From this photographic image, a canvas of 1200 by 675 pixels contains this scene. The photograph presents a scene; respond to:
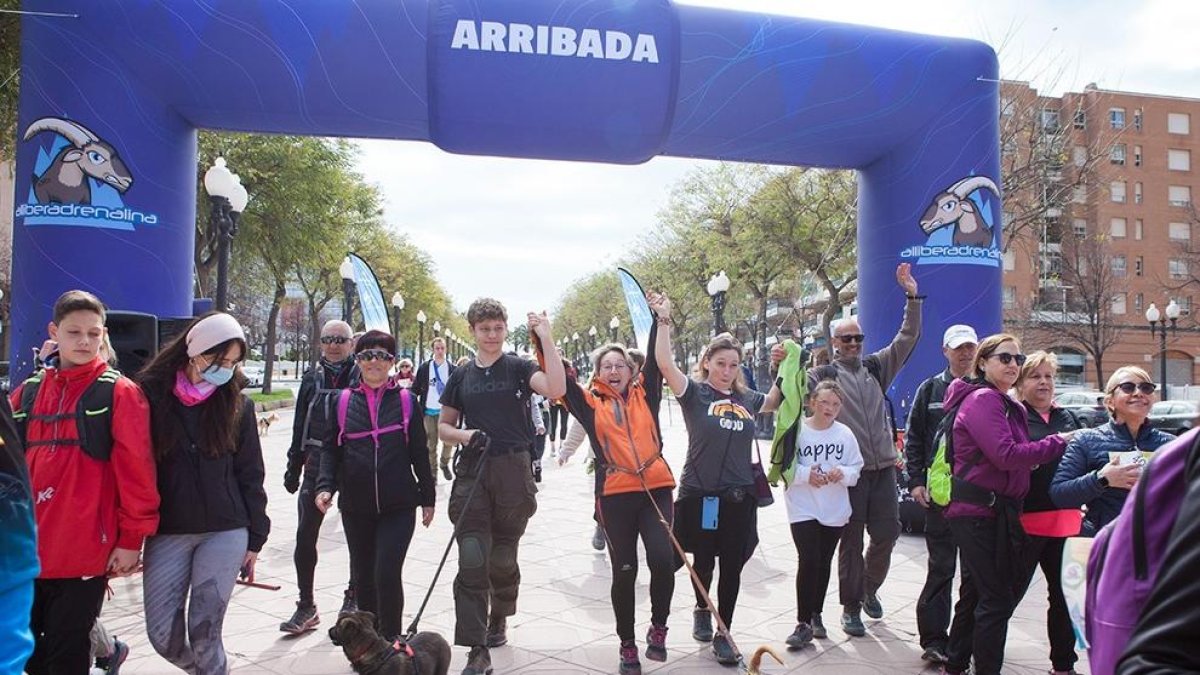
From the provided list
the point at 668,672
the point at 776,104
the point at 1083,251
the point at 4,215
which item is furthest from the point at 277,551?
the point at 4,215

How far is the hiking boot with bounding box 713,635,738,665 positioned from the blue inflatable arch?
436 cm

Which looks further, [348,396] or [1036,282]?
[1036,282]

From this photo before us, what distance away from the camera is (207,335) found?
141 inches

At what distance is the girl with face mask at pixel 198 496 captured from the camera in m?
A: 3.46

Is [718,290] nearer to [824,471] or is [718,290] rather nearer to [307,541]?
[824,471]

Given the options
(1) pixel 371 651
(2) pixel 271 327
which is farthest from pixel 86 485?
(2) pixel 271 327

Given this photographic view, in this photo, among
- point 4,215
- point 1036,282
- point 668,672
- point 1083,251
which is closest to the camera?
point 668,672

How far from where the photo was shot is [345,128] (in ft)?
26.1

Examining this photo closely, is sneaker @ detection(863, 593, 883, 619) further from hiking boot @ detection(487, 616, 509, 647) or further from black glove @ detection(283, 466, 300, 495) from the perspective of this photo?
black glove @ detection(283, 466, 300, 495)

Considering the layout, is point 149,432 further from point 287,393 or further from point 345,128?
point 287,393

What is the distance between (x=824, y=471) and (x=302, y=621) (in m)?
3.32

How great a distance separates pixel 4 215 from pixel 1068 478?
5343 cm

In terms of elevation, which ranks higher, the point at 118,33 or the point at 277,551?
the point at 118,33

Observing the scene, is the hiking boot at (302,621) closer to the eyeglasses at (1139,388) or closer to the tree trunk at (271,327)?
the eyeglasses at (1139,388)
